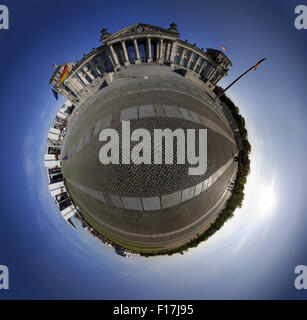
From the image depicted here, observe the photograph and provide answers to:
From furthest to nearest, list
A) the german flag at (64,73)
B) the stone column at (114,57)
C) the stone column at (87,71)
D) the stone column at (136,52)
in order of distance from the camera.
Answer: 1. the stone column at (87,71)
2. the german flag at (64,73)
3. the stone column at (136,52)
4. the stone column at (114,57)

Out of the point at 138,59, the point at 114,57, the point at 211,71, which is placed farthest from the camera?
the point at 211,71

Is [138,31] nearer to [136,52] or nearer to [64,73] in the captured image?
[136,52]

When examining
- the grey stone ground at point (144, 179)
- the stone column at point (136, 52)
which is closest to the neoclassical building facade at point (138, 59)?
the stone column at point (136, 52)

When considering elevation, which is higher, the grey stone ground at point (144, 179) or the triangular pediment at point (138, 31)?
the triangular pediment at point (138, 31)

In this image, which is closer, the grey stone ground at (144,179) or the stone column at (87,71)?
the grey stone ground at (144,179)

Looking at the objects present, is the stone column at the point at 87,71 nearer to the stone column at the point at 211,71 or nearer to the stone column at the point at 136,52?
the stone column at the point at 136,52

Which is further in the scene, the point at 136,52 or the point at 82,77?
the point at 82,77

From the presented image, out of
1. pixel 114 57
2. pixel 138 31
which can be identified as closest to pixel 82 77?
pixel 114 57

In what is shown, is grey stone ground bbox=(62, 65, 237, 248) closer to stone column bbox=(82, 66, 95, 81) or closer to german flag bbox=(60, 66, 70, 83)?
stone column bbox=(82, 66, 95, 81)
